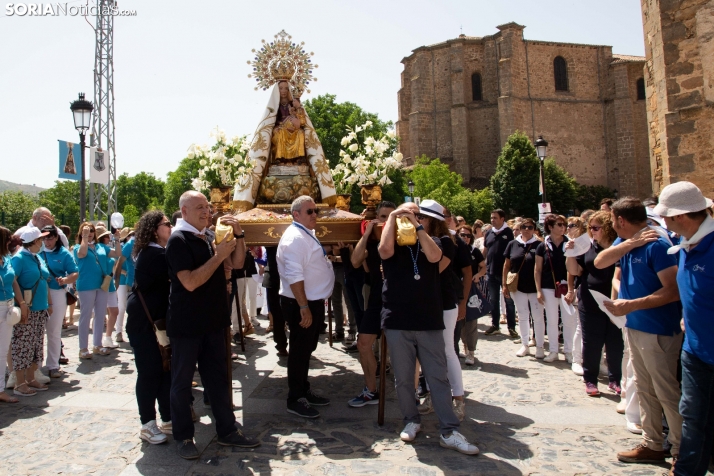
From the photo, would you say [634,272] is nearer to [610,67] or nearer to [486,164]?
[486,164]

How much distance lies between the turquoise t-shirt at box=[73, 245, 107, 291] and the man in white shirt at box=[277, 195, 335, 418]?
13.5 feet

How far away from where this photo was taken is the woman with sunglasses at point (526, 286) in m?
7.99

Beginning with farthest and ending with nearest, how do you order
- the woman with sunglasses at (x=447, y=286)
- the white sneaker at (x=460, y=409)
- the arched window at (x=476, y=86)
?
the arched window at (x=476, y=86) → the white sneaker at (x=460, y=409) → the woman with sunglasses at (x=447, y=286)

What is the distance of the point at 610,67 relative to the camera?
51969 mm

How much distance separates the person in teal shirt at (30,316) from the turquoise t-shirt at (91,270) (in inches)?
50.5

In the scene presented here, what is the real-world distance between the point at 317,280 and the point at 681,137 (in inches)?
288

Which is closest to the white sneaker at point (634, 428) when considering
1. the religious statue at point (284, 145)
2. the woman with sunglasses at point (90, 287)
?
the religious statue at point (284, 145)

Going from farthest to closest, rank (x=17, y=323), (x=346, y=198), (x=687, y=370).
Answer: (x=346, y=198), (x=17, y=323), (x=687, y=370)

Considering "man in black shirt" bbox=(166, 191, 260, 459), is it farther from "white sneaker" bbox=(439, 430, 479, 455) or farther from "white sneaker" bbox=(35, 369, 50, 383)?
"white sneaker" bbox=(35, 369, 50, 383)

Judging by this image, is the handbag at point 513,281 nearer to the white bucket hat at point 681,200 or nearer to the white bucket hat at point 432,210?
the white bucket hat at point 432,210

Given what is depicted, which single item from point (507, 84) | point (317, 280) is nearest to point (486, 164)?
point (507, 84)

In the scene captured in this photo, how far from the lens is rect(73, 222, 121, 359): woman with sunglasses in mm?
8094

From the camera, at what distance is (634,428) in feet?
15.8

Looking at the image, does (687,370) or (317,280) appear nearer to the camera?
(687,370)
